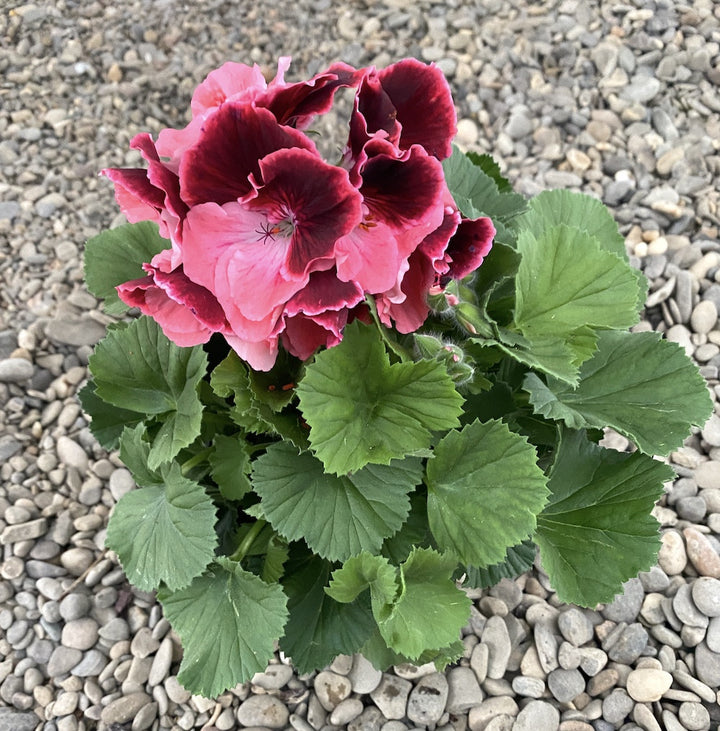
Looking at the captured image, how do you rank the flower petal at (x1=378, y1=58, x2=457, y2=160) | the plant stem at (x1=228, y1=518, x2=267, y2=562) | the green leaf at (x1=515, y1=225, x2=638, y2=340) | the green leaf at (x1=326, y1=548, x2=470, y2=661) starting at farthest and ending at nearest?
the plant stem at (x1=228, y1=518, x2=267, y2=562) → the green leaf at (x1=515, y1=225, x2=638, y2=340) → the green leaf at (x1=326, y1=548, x2=470, y2=661) → the flower petal at (x1=378, y1=58, x2=457, y2=160)

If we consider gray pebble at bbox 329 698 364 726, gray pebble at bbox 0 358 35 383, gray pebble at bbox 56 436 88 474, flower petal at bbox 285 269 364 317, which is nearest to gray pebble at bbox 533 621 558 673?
gray pebble at bbox 329 698 364 726

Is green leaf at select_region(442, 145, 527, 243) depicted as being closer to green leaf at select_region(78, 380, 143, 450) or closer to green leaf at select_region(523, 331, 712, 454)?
green leaf at select_region(523, 331, 712, 454)

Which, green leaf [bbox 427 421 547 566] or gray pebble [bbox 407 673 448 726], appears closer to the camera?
green leaf [bbox 427 421 547 566]

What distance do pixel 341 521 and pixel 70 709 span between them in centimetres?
73

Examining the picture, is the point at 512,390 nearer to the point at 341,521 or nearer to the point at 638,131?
the point at 341,521

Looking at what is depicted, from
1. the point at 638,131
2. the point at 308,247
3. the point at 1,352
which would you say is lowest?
the point at 1,352

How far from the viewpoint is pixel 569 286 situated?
3.50ft

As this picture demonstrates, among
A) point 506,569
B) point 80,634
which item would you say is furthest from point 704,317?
point 80,634

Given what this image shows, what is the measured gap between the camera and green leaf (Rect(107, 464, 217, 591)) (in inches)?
39.8

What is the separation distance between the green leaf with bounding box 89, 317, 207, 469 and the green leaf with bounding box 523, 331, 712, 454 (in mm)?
459

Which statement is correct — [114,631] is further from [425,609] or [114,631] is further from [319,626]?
[425,609]

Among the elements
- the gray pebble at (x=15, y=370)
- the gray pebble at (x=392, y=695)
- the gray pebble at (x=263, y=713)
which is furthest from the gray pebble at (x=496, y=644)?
the gray pebble at (x=15, y=370)

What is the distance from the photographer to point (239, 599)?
108 centimetres

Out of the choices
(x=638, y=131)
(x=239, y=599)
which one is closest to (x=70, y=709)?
(x=239, y=599)
